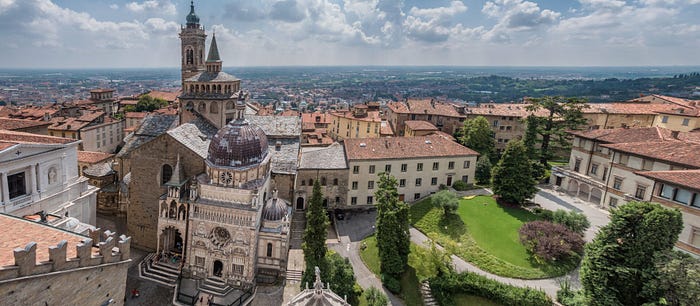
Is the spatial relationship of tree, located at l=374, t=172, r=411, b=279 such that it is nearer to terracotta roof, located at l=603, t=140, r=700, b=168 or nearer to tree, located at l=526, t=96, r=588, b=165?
terracotta roof, located at l=603, t=140, r=700, b=168

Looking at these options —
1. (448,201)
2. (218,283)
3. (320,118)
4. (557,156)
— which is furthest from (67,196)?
(557,156)

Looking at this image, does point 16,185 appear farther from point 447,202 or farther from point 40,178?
point 447,202

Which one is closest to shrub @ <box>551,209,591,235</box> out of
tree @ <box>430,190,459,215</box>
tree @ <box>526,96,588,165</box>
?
tree @ <box>430,190,459,215</box>

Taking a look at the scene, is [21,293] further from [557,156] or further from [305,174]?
[557,156]

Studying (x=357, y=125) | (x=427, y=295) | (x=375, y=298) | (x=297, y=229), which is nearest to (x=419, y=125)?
(x=357, y=125)

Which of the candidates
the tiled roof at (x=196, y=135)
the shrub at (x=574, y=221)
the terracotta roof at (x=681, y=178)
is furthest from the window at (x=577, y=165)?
the tiled roof at (x=196, y=135)

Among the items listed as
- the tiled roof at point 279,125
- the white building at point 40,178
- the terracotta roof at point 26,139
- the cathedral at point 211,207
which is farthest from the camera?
the tiled roof at point 279,125

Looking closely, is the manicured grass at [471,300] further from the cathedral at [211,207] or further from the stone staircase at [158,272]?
the stone staircase at [158,272]
